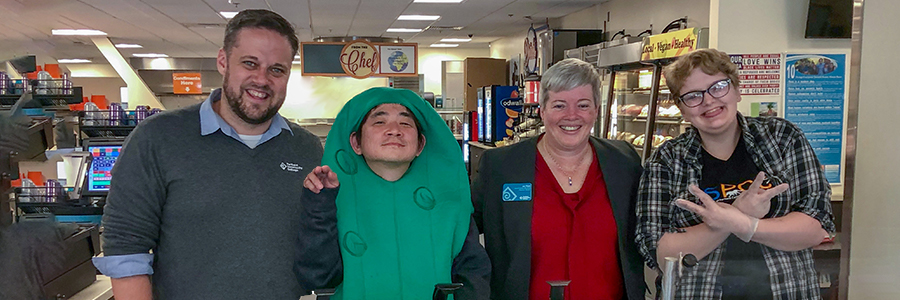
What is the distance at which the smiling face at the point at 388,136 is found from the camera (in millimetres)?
1704

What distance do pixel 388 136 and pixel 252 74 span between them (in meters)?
0.48

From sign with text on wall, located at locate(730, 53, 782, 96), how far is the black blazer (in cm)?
258

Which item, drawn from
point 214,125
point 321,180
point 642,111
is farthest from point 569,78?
point 642,111

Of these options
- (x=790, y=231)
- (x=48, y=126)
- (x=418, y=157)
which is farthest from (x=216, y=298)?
(x=790, y=231)

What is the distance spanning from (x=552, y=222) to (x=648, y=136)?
379 centimetres

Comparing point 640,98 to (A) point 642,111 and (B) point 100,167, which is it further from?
(B) point 100,167

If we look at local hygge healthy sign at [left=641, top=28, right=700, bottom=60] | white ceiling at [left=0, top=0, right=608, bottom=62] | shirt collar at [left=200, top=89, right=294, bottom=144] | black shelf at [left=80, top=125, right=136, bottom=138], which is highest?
white ceiling at [left=0, top=0, right=608, bottom=62]

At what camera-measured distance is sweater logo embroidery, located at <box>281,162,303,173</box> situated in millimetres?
1926

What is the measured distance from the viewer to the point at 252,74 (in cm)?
187

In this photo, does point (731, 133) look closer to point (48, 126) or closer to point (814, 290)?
point (814, 290)

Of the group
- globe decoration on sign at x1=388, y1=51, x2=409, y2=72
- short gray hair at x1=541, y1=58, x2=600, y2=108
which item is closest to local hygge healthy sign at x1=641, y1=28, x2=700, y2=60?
short gray hair at x1=541, y1=58, x2=600, y2=108

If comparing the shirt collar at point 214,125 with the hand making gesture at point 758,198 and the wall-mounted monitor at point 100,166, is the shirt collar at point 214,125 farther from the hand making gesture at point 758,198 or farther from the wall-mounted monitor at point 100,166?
the wall-mounted monitor at point 100,166

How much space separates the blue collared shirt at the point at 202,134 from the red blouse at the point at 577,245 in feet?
2.76

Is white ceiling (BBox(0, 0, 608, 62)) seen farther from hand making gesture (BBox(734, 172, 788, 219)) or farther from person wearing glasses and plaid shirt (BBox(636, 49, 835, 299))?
hand making gesture (BBox(734, 172, 788, 219))
